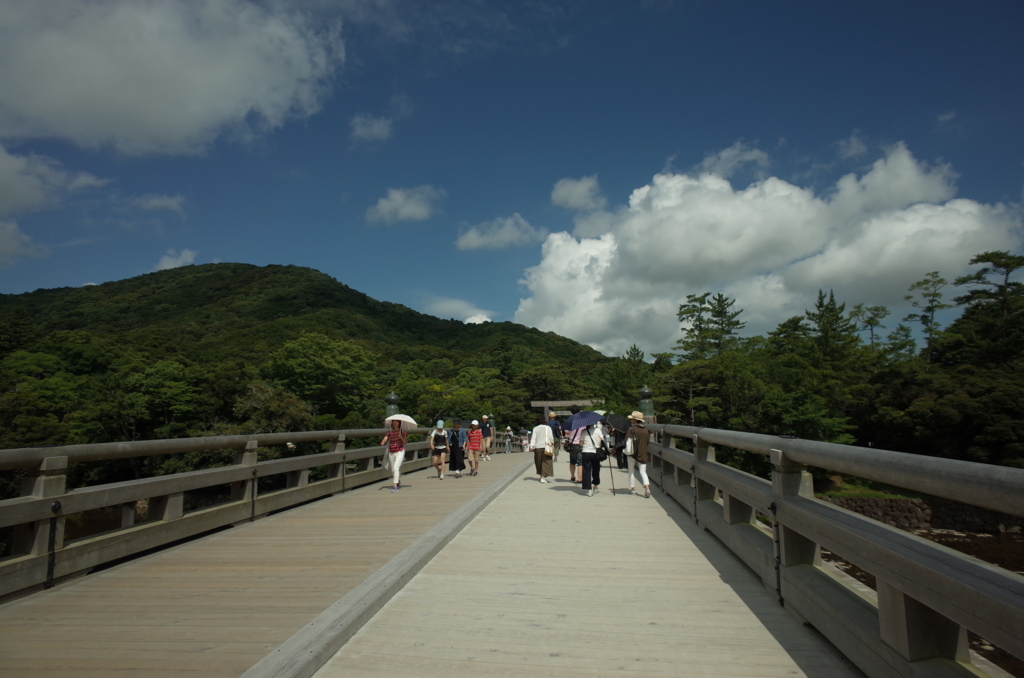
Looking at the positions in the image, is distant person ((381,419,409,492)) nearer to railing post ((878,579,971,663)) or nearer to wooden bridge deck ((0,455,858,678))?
wooden bridge deck ((0,455,858,678))

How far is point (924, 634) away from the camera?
228 cm

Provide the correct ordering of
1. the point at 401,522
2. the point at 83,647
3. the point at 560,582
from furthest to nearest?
the point at 401,522
the point at 560,582
the point at 83,647

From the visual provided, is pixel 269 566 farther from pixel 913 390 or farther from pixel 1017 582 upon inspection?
pixel 913 390

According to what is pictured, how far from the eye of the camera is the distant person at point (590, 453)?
9586 mm

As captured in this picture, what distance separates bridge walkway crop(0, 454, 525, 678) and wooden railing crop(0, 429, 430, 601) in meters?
0.14

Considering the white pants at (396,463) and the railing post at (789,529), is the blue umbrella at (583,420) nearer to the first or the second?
the white pants at (396,463)

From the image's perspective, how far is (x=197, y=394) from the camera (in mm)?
44750

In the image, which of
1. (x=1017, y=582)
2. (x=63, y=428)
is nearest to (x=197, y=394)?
(x=63, y=428)

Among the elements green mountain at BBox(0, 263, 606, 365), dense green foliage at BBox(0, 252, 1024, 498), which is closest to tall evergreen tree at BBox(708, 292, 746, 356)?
dense green foliage at BBox(0, 252, 1024, 498)

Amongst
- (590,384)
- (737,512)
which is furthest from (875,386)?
(737,512)

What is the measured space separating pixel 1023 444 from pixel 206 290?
144 m

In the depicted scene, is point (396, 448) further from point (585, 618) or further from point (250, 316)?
point (250, 316)

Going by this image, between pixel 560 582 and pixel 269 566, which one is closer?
pixel 560 582

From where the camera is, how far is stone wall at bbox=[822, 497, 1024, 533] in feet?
114
